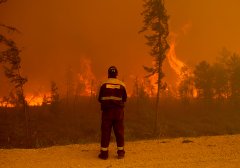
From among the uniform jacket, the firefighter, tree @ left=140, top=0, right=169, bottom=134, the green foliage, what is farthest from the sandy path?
the green foliage

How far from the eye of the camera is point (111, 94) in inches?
413

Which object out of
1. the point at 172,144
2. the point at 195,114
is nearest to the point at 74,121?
the point at 195,114

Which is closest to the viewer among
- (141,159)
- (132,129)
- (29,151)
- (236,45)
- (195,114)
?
(141,159)

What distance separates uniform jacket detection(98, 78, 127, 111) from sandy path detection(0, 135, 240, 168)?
1.59 m

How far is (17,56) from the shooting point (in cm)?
3294

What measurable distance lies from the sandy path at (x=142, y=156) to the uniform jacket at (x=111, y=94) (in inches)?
62.6

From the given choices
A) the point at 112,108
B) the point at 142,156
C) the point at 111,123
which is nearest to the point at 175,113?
the point at 142,156

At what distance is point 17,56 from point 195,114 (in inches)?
1955

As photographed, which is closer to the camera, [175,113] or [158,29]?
[158,29]

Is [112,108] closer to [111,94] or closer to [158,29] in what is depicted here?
[111,94]

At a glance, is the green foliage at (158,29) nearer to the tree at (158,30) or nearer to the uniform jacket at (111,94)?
the tree at (158,30)

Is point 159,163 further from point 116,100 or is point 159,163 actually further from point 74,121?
point 74,121

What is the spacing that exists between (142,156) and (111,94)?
2.09 metres

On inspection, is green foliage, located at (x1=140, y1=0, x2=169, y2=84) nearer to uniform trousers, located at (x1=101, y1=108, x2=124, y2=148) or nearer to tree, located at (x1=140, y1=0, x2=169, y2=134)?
tree, located at (x1=140, y1=0, x2=169, y2=134)
